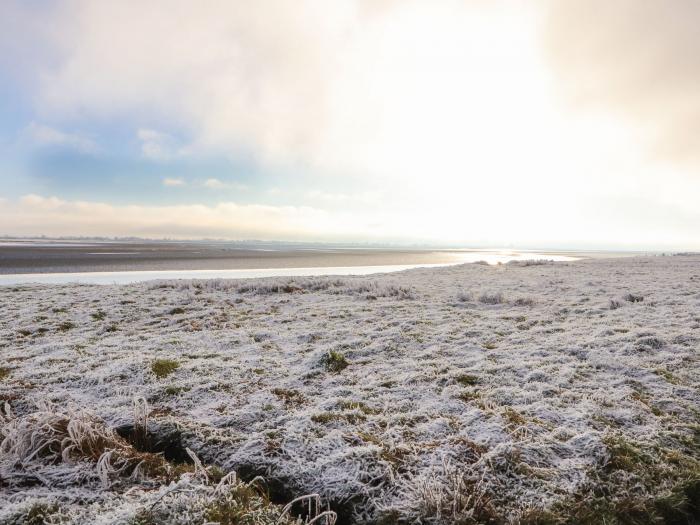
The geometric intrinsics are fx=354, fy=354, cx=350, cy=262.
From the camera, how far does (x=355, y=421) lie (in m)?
5.32

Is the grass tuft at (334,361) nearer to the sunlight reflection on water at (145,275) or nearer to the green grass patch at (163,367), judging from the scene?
the green grass patch at (163,367)

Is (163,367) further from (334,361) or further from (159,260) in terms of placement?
(159,260)

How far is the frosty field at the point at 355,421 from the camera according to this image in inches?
145

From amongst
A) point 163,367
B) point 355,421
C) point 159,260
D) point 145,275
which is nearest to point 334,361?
point 355,421

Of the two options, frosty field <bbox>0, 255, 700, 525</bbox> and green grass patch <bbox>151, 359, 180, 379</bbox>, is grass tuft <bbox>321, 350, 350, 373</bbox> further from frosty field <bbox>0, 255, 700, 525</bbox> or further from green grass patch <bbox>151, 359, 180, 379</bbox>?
green grass patch <bbox>151, 359, 180, 379</bbox>

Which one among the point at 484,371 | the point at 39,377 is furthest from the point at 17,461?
the point at 484,371

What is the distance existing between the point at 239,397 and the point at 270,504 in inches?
105

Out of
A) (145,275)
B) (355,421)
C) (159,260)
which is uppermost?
(159,260)

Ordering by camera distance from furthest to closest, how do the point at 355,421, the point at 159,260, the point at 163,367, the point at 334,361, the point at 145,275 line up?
the point at 159,260 → the point at 145,275 → the point at 334,361 → the point at 163,367 → the point at 355,421

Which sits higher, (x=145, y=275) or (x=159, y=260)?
(x=159, y=260)

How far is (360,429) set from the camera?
16.7ft

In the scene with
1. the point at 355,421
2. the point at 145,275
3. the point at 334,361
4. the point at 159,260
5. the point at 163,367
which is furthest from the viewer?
the point at 159,260

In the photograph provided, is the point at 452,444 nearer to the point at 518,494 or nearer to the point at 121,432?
the point at 518,494

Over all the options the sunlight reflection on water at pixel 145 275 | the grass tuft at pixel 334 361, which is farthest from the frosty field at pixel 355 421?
the sunlight reflection on water at pixel 145 275
